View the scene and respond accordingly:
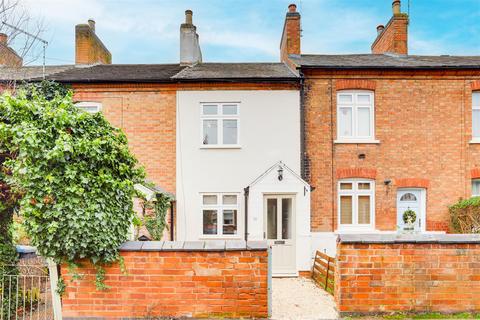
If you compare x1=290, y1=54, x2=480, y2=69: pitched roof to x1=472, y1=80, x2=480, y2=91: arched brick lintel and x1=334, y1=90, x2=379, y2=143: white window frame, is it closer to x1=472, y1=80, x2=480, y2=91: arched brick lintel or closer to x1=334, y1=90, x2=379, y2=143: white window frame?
x1=472, y1=80, x2=480, y2=91: arched brick lintel

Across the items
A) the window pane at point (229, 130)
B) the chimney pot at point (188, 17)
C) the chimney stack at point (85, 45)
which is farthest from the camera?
the chimney pot at point (188, 17)

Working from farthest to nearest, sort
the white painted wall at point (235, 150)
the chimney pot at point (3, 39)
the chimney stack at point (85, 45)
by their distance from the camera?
the chimney stack at point (85, 45) < the white painted wall at point (235, 150) < the chimney pot at point (3, 39)

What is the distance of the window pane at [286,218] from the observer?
39.9 feet

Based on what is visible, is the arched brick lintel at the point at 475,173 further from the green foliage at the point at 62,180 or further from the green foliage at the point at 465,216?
the green foliage at the point at 62,180

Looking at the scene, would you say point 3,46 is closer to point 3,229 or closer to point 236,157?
point 3,229

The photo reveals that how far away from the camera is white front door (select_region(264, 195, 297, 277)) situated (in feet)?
39.2

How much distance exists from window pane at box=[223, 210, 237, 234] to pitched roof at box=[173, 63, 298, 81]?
477 cm

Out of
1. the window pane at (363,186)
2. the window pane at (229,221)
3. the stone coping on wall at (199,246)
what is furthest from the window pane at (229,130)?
the stone coping on wall at (199,246)

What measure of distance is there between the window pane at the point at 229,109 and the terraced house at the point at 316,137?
0.12ft

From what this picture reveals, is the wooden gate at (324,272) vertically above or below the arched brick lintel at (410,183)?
below

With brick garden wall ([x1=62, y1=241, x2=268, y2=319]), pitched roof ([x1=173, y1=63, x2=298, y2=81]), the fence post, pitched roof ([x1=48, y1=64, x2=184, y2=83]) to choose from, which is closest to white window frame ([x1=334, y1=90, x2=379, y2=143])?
pitched roof ([x1=173, y1=63, x2=298, y2=81])

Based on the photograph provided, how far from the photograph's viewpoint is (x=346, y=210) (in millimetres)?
13242

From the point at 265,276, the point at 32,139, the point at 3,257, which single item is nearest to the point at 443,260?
the point at 265,276

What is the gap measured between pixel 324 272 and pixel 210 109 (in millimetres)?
6786
